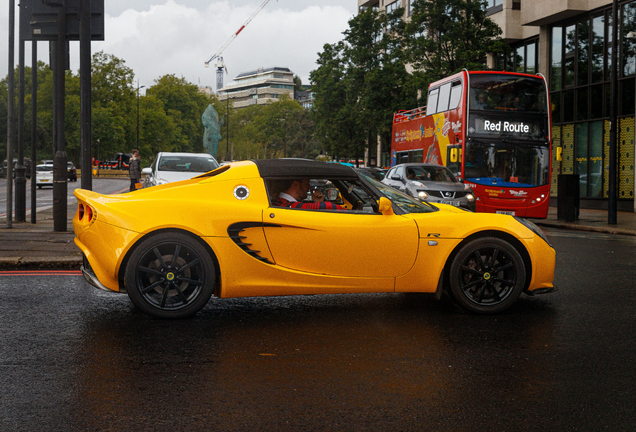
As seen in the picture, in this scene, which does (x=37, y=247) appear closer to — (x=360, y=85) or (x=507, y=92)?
(x=507, y=92)

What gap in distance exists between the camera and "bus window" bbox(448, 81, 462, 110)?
60.9ft

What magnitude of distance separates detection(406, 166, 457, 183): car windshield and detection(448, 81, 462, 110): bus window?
5.76 ft

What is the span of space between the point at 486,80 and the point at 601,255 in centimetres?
849

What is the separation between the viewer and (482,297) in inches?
235

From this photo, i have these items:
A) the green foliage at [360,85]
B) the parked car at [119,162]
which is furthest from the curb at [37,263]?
the parked car at [119,162]

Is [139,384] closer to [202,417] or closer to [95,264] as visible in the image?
[202,417]

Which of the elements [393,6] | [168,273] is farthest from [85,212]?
[393,6]

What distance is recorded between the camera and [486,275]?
591 centimetres

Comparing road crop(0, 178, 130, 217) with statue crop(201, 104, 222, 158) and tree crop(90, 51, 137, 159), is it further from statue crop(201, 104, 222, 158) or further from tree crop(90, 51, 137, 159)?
statue crop(201, 104, 222, 158)

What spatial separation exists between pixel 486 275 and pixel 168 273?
2.63m

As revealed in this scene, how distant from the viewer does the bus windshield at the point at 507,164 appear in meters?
18.4

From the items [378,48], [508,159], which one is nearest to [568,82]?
[508,159]

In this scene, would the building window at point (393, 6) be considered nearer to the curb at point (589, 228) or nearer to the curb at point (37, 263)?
the curb at point (589, 228)

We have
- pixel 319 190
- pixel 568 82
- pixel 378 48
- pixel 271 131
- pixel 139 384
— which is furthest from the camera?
pixel 271 131
